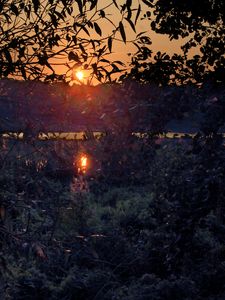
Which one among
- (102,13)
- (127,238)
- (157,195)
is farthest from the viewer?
(127,238)

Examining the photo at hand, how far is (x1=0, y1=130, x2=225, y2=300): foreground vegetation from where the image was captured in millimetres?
7379

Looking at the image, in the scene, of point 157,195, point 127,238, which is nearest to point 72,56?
point 157,195

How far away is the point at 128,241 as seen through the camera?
12430 millimetres

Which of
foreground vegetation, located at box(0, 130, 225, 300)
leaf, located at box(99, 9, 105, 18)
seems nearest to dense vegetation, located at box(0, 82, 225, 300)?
foreground vegetation, located at box(0, 130, 225, 300)

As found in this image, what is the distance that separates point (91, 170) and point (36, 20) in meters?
14.8

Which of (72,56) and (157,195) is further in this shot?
(157,195)

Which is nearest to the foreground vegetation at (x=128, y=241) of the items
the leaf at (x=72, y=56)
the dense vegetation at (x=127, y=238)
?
the dense vegetation at (x=127, y=238)

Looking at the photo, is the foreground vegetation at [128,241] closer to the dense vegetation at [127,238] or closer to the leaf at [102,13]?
the dense vegetation at [127,238]

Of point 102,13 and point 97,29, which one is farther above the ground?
point 102,13

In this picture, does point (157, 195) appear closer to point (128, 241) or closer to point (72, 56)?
point (128, 241)

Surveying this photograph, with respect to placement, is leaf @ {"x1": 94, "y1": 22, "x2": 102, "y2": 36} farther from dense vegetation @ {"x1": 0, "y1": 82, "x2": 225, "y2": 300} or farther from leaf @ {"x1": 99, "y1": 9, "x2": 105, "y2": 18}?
dense vegetation @ {"x1": 0, "y1": 82, "x2": 225, "y2": 300}

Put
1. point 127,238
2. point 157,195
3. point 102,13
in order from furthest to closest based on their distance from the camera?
point 127,238 < point 157,195 < point 102,13

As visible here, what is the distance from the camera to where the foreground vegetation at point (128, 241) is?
7.38 metres

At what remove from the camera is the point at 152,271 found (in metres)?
10.9
